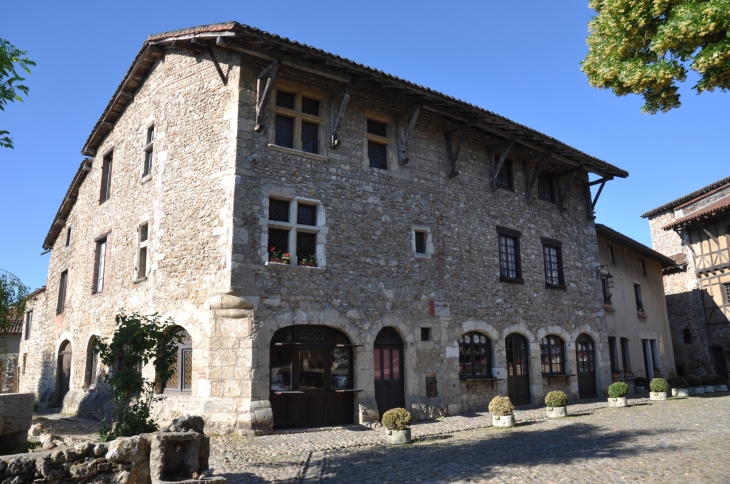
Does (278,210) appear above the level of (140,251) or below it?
above

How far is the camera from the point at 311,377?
→ 11523 millimetres

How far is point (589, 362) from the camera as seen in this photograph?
58.9 ft

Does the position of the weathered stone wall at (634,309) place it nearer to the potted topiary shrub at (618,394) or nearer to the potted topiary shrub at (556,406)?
the potted topiary shrub at (618,394)

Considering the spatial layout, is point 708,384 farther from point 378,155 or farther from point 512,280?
point 378,155

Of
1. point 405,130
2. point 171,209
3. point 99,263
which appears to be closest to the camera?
point 171,209

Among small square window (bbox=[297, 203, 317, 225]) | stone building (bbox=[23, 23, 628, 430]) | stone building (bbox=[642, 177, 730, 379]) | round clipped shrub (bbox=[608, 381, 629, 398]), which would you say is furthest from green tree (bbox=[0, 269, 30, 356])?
stone building (bbox=[642, 177, 730, 379])

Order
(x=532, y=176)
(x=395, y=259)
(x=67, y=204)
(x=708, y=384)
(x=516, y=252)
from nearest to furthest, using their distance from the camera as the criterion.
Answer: (x=395, y=259), (x=516, y=252), (x=532, y=176), (x=708, y=384), (x=67, y=204)

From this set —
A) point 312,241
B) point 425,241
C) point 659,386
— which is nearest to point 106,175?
point 312,241

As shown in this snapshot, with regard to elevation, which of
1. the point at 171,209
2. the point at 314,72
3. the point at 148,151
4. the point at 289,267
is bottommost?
the point at 289,267

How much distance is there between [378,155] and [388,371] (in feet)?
17.3

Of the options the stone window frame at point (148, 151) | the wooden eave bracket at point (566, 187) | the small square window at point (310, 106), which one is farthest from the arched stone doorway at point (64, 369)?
the wooden eave bracket at point (566, 187)

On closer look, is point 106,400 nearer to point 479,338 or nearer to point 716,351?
point 479,338

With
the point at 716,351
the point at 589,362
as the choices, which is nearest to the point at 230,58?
the point at 589,362

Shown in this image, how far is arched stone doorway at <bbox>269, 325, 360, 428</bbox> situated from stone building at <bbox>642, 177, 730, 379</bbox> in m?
18.9
